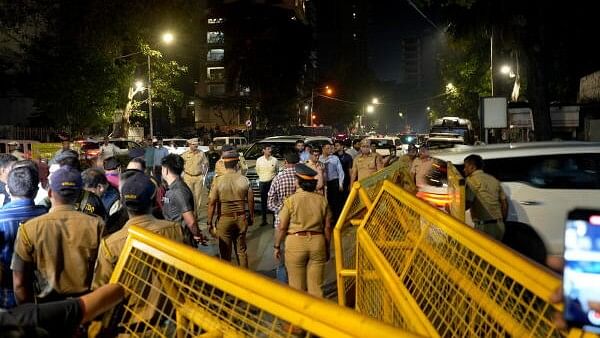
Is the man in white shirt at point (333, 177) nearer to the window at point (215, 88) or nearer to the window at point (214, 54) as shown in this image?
the window at point (215, 88)

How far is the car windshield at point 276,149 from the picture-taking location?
49.1 feet

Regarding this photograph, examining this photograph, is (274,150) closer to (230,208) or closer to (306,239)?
(230,208)

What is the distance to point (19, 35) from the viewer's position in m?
33.6

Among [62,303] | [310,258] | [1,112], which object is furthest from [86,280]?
[1,112]

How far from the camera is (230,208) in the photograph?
7.55 m

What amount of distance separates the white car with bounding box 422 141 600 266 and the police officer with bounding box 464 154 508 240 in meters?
0.57

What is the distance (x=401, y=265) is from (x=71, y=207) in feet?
7.65

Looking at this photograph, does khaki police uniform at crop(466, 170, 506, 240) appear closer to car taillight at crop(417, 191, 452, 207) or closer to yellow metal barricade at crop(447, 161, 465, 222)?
yellow metal barricade at crop(447, 161, 465, 222)

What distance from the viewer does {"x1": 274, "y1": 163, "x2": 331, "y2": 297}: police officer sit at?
19.4 ft

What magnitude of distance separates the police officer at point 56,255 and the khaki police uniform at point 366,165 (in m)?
8.98

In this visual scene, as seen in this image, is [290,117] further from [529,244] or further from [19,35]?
[529,244]

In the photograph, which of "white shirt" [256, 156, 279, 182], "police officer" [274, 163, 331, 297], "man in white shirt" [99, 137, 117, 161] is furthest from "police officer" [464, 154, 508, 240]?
"white shirt" [256, 156, 279, 182]

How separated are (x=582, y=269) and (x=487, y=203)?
608 centimetres

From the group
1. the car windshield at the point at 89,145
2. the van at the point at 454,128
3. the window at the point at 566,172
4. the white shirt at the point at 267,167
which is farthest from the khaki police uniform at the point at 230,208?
the van at the point at 454,128
